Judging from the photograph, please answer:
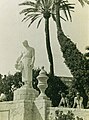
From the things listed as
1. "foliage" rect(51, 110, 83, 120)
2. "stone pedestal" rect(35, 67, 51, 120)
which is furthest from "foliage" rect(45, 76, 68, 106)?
"foliage" rect(51, 110, 83, 120)

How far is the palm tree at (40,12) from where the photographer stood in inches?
1374

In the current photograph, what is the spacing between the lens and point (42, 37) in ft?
120

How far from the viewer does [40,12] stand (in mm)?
36156

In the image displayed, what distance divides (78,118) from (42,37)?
18736 millimetres

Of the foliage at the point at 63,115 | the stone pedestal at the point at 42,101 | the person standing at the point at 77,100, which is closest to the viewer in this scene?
the foliage at the point at 63,115

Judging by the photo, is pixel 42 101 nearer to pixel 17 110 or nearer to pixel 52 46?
pixel 17 110

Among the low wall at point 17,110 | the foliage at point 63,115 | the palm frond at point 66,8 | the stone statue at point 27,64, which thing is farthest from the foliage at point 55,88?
the foliage at point 63,115

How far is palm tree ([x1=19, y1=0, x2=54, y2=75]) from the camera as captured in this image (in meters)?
34.9

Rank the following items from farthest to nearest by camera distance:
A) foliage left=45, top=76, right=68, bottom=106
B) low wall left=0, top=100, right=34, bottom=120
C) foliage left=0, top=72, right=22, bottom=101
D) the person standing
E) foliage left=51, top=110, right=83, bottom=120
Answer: foliage left=0, top=72, right=22, bottom=101, foliage left=45, top=76, right=68, bottom=106, the person standing, low wall left=0, top=100, right=34, bottom=120, foliage left=51, top=110, right=83, bottom=120

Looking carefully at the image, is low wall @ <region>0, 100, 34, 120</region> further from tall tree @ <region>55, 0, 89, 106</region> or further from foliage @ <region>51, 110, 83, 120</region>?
tall tree @ <region>55, 0, 89, 106</region>

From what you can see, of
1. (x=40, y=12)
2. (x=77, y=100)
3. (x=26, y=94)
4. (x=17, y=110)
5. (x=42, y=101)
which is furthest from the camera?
(x=40, y=12)

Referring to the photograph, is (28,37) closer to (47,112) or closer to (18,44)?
(18,44)

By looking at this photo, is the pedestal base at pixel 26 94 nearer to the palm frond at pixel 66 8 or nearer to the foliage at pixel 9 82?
the foliage at pixel 9 82

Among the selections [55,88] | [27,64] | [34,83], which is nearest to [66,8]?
[55,88]
